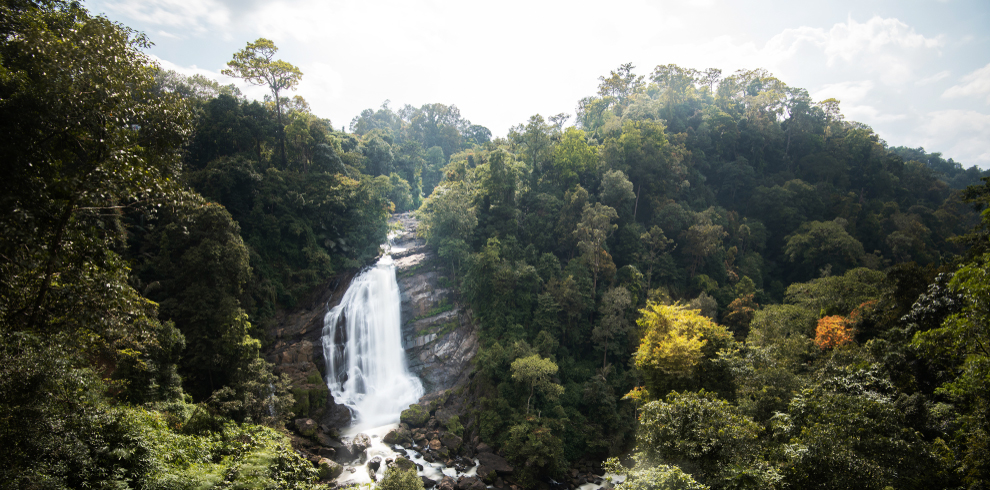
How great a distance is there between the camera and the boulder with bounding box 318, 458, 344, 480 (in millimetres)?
15094

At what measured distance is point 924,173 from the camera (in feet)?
119

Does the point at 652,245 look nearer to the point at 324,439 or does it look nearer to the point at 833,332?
the point at 833,332

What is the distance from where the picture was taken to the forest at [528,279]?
657 centimetres

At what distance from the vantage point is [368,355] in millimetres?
22312

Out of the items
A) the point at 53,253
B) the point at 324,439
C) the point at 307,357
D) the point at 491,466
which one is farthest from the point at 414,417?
the point at 53,253

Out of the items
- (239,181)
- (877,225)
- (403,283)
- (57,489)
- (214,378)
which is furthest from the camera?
(877,225)

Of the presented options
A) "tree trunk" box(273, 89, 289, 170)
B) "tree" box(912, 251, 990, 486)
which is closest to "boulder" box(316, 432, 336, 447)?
"tree trunk" box(273, 89, 289, 170)

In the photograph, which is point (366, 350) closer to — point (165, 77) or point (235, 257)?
point (235, 257)

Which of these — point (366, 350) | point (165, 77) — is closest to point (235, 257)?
point (366, 350)

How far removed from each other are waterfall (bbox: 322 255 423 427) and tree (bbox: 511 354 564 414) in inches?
265

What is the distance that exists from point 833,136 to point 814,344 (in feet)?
108

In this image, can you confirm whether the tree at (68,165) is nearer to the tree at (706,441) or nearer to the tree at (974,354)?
the tree at (706,441)

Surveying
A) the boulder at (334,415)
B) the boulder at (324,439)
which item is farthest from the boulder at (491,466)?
the boulder at (334,415)

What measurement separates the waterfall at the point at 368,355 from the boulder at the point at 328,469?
12.2 feet
